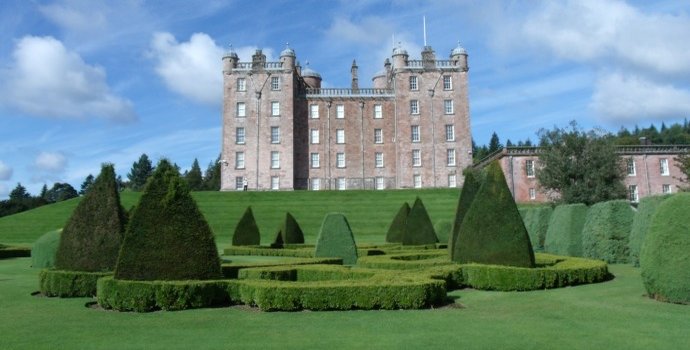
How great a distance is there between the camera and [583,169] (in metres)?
35.6

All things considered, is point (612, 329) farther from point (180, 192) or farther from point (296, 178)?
point (296, 178)

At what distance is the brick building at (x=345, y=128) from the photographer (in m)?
54.4

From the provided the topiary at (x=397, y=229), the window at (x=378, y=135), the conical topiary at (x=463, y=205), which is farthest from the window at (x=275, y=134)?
the conical topiary at (x=463, y=205)

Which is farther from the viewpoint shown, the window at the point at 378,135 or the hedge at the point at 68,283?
the window at the point at 378,135

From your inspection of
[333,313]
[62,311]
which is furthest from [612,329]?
[62,311]

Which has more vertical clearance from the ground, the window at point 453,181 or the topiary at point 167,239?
the window at point 453,181

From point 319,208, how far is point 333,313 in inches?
1308

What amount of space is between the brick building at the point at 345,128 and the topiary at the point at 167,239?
141 ft

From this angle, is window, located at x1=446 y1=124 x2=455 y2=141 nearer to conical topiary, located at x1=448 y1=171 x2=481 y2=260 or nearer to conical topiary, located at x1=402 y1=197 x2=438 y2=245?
conical topiary, located at x1=402 y1=197 x2=438 y2=245

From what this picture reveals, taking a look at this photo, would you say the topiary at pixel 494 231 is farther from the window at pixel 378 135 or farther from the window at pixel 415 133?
the window at pixel 378 135

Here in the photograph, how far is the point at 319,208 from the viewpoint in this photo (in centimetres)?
4272

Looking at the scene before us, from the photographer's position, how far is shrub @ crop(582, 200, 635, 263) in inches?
717

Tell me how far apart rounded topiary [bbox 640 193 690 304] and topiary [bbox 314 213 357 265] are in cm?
1066

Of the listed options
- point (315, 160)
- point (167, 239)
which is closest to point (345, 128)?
point (315, 160)
